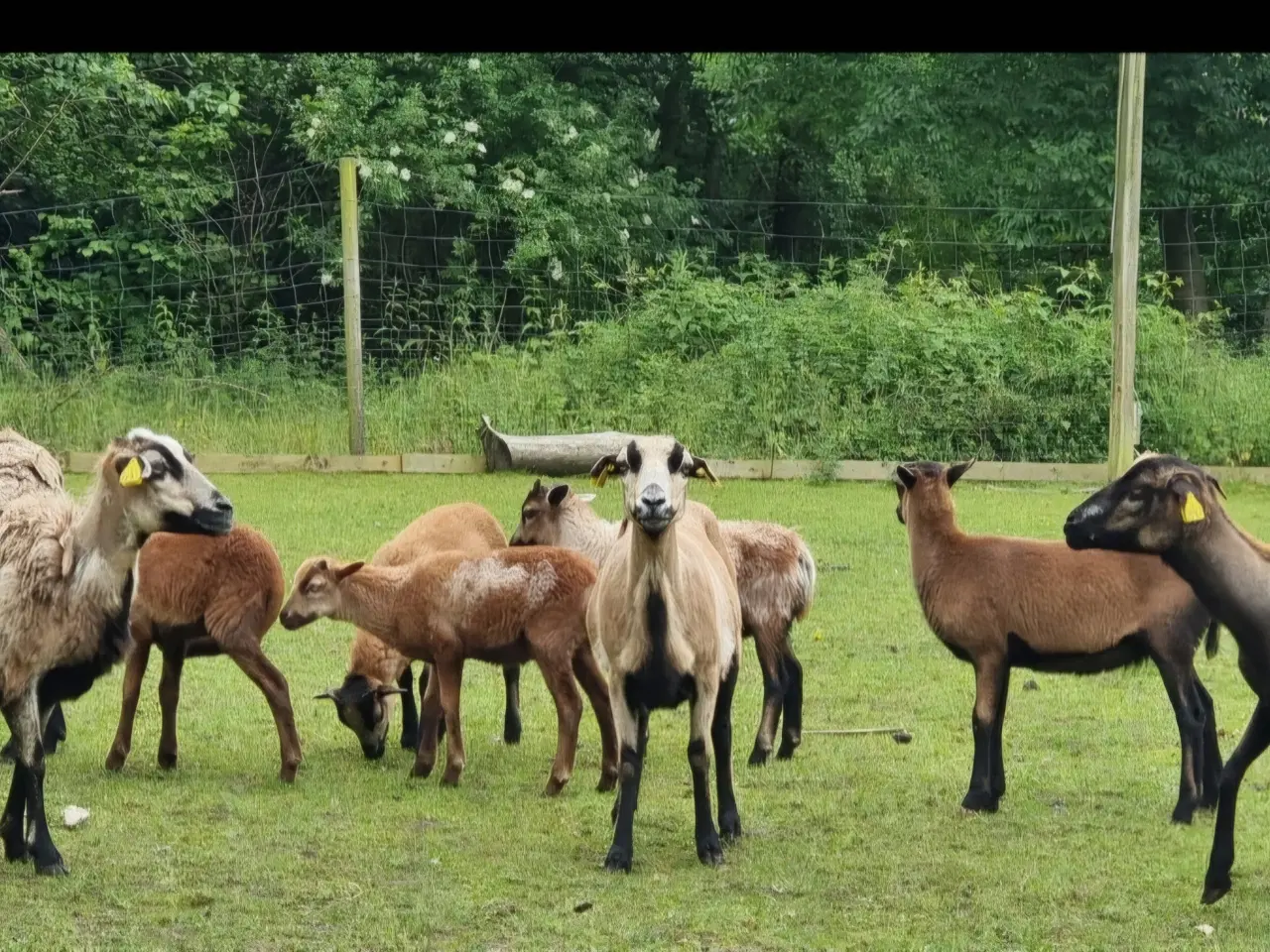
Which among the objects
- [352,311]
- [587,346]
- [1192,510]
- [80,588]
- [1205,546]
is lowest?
[80,588]

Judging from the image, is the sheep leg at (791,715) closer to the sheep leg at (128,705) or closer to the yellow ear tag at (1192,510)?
the yellow ear tag at (1192,510)

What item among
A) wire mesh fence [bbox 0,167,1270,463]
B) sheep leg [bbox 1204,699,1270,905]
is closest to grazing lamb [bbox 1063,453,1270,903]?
sheep leg [bbox 1204,699,1270,905]

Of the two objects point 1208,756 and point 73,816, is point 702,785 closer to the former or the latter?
point 1208,756

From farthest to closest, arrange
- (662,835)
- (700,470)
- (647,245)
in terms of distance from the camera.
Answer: (647,245) < (700,470) < (662,835)

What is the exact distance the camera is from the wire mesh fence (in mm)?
16906

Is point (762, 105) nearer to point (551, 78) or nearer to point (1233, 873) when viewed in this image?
point (551, 78)

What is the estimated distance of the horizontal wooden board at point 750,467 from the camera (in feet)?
53.0

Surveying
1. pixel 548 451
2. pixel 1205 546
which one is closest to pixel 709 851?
pixel 1205 546

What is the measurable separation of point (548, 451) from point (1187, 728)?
9.79m

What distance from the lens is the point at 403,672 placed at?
324 inches

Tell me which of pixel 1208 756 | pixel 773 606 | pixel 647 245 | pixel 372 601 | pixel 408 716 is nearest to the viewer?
pixel 1208 756

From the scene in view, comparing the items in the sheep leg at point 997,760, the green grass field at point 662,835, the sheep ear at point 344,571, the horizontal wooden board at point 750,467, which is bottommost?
the green grass field at point 662,835

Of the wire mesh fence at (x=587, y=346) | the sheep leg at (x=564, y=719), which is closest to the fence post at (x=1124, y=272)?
the wire mesh fence at (x=587, y=346)
